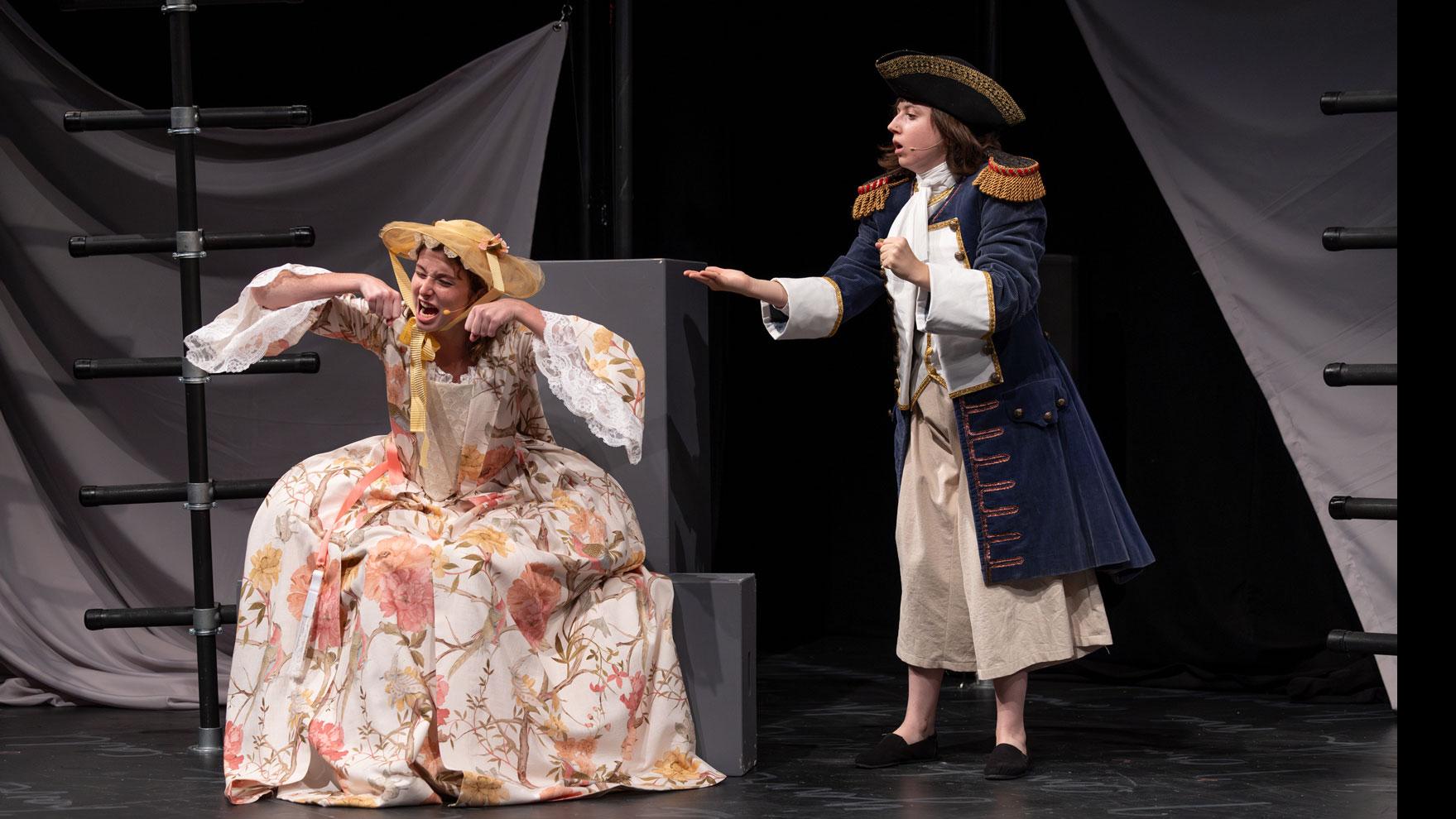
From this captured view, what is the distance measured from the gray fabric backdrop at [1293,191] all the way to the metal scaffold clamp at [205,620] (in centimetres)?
241

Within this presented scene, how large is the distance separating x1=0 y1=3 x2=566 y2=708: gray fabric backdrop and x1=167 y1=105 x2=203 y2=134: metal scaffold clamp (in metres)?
0.51

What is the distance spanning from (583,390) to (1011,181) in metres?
0.92

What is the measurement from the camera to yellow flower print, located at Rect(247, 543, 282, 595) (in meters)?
3.09

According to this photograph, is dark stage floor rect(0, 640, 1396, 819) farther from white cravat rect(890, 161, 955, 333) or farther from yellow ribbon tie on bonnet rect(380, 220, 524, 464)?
white cravat rect(890, 161, 955, 333)

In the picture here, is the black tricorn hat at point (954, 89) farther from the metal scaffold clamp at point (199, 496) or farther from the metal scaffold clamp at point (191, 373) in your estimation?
the metal scaffold clamp at point (199, 496)

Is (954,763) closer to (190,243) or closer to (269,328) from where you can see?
(269,328)

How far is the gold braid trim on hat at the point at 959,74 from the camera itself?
3.21 m

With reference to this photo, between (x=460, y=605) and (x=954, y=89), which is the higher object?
(x=954, y=89)

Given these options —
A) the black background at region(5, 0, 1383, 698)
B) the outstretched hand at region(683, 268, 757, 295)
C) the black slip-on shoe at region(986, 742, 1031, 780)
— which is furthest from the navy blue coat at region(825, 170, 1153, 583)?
the black background at region(5, 0, 1383, 698)

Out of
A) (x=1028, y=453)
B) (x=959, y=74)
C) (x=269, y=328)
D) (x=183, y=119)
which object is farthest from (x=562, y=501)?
(x=183, y=119)

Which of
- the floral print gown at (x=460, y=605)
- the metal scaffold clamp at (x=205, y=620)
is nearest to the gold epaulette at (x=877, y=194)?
the floral print gown at (x=460, y=605)

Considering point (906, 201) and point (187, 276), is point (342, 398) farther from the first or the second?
point (906, 201)

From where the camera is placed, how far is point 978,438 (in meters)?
3.13
